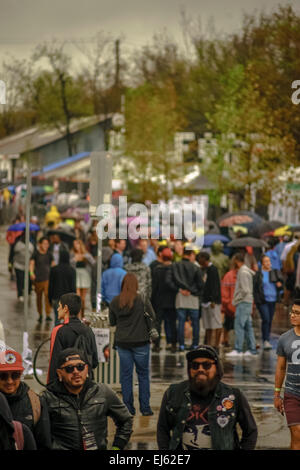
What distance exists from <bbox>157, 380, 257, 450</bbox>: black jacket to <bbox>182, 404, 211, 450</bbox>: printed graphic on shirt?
0.08 feet

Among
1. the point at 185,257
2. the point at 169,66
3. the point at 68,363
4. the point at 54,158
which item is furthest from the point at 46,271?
the point at 54,158

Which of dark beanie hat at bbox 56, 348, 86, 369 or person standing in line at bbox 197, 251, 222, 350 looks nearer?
dark beanie hat at bbox 56, 348, 86, 369

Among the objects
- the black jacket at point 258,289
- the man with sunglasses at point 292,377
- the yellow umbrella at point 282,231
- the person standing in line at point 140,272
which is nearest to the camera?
the man with sunglasses at point 292,377

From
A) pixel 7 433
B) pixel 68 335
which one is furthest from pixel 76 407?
pixel 68 335

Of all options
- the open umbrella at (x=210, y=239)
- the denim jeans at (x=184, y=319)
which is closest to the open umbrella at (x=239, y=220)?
the open umbrella at (x=210, y=239)

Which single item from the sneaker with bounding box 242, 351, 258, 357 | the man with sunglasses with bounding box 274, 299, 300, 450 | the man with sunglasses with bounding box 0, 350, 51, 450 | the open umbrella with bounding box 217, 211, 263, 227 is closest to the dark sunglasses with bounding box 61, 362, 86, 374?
the man with sunglasses with bounding box 0, 350, 51, 450

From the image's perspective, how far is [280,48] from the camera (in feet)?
115

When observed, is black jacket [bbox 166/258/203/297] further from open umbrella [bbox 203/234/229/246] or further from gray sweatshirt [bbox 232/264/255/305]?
open umbrella [bbox 203/234/229/246]

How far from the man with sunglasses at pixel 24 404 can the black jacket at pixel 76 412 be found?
0.08 meters

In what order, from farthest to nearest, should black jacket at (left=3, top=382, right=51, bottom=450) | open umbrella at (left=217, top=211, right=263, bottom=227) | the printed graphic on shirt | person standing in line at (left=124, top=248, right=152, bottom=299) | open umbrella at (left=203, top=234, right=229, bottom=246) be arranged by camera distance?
1. open umbrella at (left=217, top=211, right=263, bottom=227)
2. open umbrella at (left=203, top=234, right=229, bottom=246)
3. person standing in line at (left=124, top=248, right=152, bottom=299)
4. black jacket at (left=3, top=382, right=51, bottom=450)
5. the printed graphic on shirt

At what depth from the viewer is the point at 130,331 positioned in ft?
39.8

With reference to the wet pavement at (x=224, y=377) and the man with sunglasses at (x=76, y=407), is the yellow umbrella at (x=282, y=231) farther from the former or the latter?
the man with sunglasses at (x=76, y=407)

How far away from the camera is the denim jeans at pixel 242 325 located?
17.7 m

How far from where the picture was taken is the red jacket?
18219 millimetres
